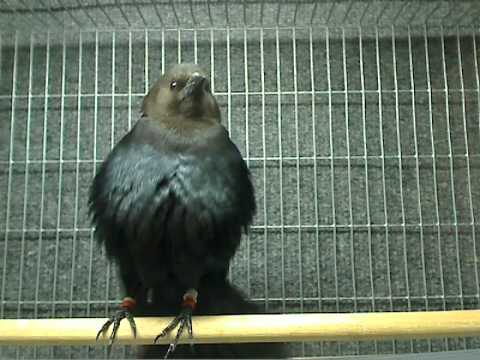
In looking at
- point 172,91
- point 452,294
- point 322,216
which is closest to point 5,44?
point 172,91

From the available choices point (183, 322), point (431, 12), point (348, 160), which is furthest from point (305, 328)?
point (431, 12)

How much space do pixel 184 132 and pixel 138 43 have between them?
39cm

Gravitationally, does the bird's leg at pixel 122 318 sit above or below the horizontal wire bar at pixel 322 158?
below

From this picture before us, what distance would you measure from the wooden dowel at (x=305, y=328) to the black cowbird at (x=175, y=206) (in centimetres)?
8

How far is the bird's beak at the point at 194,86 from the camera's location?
997mm

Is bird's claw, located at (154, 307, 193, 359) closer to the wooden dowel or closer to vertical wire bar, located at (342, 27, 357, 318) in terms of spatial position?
the wooden dowel

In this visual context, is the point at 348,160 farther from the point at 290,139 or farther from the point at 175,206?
the point at 175,206

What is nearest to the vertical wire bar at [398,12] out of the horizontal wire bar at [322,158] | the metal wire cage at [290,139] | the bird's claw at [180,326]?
the metal wire cage at [290,139]

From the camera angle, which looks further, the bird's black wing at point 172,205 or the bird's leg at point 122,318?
the bird's black wing at point 172,205

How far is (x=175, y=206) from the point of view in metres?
0.90

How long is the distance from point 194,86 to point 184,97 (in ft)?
0.08

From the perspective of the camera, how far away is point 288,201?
1.26 meters

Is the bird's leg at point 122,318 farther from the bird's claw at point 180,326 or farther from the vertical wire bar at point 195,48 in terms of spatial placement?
the vertical wire bar at point 195,48

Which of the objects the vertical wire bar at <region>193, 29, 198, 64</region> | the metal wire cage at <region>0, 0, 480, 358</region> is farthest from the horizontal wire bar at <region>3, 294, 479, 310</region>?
the vertical wire bar at <region>193, 29, 198, 64</region>
